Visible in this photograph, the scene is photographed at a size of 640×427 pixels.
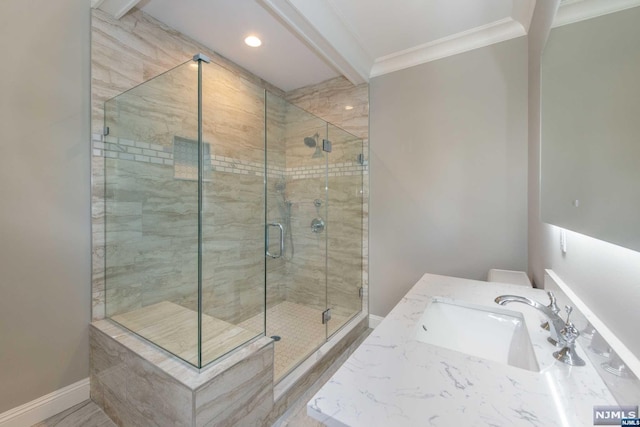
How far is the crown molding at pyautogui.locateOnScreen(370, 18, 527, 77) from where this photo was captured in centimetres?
205

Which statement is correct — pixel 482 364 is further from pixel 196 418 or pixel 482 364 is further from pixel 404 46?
pixel 404 46

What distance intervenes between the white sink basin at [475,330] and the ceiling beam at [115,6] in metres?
2.51

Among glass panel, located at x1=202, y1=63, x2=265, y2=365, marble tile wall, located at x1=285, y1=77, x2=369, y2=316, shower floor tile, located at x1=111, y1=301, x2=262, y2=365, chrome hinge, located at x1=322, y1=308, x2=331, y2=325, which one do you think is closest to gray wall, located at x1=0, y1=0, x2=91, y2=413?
shower floor tile, located at x1=111, y1=301, x2=262, y2=365

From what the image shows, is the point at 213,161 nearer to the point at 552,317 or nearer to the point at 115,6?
the point at 115,6

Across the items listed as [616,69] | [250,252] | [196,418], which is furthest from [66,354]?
[616,69]

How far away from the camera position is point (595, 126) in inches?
32.7

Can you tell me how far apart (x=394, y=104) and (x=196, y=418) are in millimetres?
2751

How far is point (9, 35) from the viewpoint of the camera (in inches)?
55.8

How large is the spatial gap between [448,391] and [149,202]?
202 centimetres

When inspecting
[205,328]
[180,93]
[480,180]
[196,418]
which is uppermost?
[180,93]

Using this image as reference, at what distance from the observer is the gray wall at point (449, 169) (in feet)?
6.80

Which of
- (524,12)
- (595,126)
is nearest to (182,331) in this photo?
(595,126)

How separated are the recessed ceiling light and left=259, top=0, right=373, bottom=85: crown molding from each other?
523 mm

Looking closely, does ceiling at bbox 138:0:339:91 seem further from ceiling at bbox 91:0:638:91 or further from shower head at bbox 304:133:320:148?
shower head at bbox 304:133:320:148
